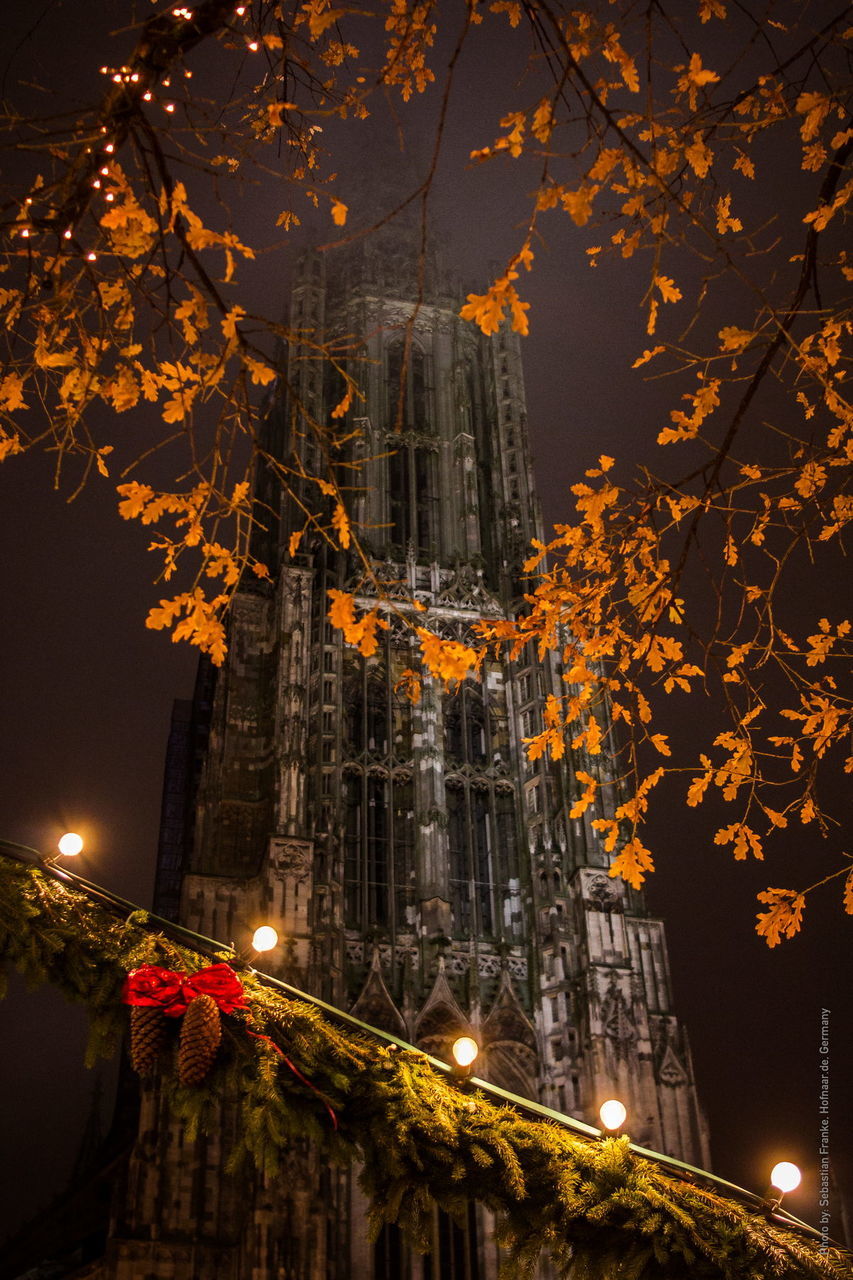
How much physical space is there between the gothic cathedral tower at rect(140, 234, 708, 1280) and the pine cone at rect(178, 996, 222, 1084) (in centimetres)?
1386

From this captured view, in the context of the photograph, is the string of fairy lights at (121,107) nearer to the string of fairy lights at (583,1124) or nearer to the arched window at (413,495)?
the string of fairy lights at (583,1124)

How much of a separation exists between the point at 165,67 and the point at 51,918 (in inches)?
155

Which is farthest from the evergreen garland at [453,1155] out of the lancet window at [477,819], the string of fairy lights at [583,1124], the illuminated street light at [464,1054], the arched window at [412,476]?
the arched window at [412,476]

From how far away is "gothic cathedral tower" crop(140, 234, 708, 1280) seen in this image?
22.1 m

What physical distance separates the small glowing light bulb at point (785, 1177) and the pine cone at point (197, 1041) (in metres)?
2.80

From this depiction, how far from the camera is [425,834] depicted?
2466cm

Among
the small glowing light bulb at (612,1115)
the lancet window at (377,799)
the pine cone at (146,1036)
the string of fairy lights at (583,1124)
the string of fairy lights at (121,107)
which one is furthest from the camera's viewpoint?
the lancet window at (377,799)

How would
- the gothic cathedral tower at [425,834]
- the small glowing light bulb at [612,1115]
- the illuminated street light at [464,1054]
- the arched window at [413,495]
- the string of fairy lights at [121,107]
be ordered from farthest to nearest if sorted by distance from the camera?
the arched window at [413,495], the gothic cathedral tower at [425,834], the illuminated street light at [464,1054], the small glowing light bulb at [612,1115], the string of fairy lights at [121,107]

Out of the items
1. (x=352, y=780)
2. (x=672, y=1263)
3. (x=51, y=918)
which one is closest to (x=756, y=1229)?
(x=672, y=1263)

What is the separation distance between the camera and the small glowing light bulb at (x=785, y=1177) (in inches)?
244

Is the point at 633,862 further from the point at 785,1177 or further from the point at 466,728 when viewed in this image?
the point at 466,728

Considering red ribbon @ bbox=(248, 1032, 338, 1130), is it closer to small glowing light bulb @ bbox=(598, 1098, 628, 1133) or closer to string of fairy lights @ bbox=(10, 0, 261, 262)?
small glowing light bulb @ bbox=(598, 1098, 628, 1133)

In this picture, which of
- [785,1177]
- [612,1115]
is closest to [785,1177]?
[785,1177]

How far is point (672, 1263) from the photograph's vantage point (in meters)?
5.68
